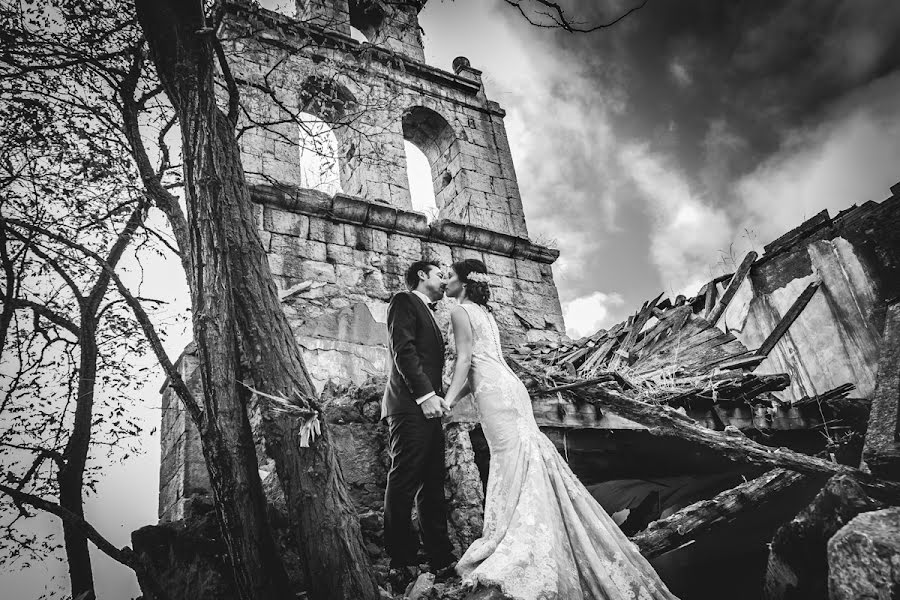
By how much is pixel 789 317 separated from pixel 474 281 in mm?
7210

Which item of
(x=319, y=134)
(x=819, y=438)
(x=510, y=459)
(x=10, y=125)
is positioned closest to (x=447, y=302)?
(x=319, y=134)

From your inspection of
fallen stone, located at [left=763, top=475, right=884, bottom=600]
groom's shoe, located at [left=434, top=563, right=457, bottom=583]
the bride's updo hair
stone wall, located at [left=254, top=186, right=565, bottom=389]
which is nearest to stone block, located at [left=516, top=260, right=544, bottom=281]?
stone wall, located at [left=254, top=186, right=565, bottom=389]

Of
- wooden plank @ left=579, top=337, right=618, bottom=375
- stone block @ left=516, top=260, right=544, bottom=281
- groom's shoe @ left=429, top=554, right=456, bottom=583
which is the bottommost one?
groom's shoe @ left=429, top=554, right=456, bottom=583

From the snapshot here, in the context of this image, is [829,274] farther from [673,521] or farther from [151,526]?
[151,526]

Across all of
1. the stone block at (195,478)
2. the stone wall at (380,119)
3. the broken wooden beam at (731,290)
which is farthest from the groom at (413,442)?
the broken wooden beam at (731,290)

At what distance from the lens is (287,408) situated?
2.47 m

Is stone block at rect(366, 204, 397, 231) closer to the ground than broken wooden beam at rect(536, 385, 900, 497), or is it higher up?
higher up

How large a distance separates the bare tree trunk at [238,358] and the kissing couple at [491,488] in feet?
2.14

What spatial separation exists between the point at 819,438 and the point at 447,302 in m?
4.57

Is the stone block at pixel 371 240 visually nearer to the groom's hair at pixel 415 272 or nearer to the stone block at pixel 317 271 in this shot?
the stone block at pixel 317 271

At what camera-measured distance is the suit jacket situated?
327cm

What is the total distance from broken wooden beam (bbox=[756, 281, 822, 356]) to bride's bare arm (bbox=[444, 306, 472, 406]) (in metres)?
6.95

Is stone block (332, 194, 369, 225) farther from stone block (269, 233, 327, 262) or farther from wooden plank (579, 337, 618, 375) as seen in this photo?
wooden plank (579, 337, 618, 375)

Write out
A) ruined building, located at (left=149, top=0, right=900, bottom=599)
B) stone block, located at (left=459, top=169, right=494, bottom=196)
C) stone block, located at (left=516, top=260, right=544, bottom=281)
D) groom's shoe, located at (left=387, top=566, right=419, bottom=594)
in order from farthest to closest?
1. stone block, located at (left=459, top=169, right=494, bottom=196)
2. stone block, located at (left=516, top=260, right=544, bottom=281)
3. ruined building, located at (left=149, top=0, right=900, bottom=599)
4. groom's shoe, located at (left=387, top=566, right=419, bottom=594)
